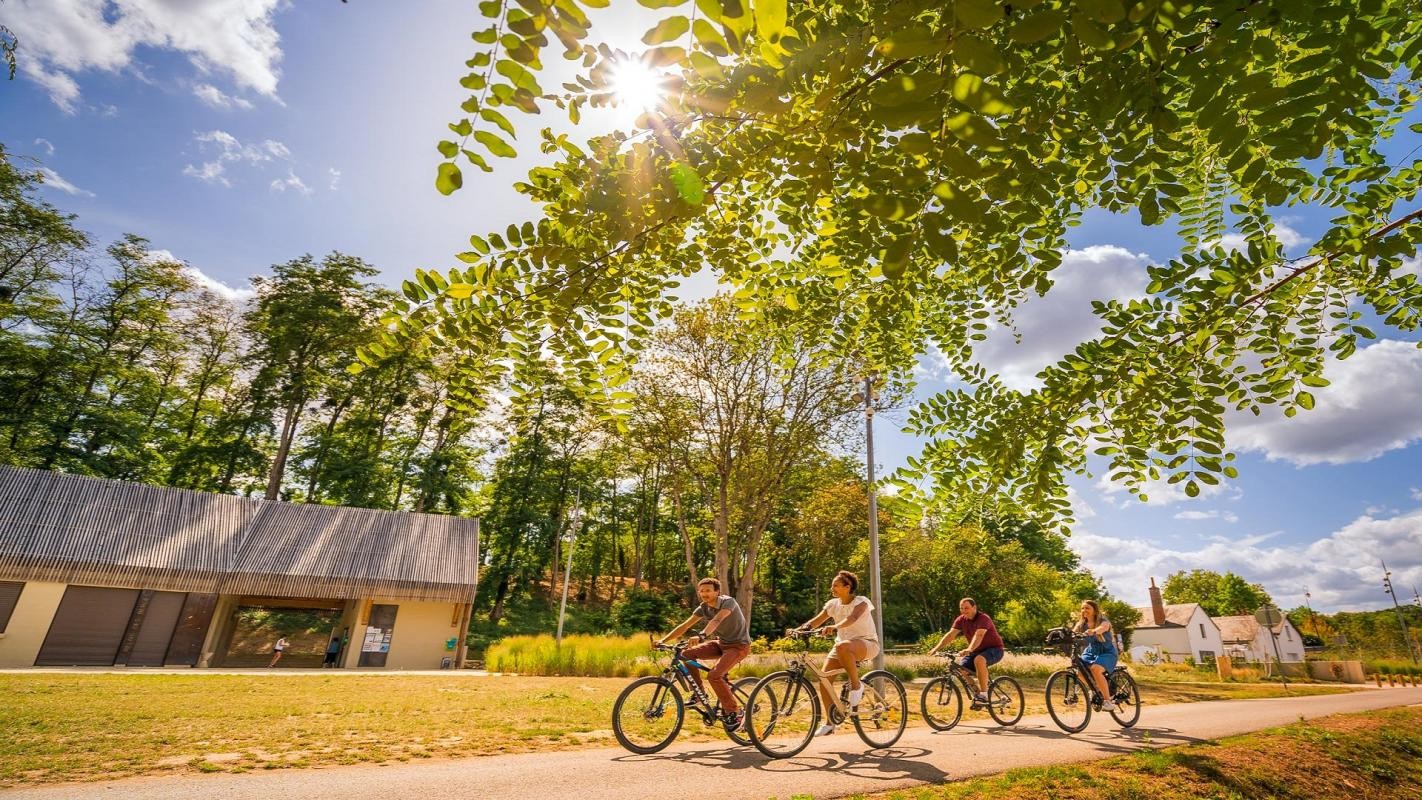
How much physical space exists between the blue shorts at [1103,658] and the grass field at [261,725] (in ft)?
10.6

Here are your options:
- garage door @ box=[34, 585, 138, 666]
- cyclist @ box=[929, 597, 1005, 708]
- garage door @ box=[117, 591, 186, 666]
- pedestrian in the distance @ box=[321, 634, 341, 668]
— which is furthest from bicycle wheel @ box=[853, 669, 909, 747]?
garage door @ box=[34, 585, 138, 666]

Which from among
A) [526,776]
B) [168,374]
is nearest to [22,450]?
[168,374]

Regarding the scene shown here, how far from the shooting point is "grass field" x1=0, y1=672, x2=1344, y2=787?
5.54 m

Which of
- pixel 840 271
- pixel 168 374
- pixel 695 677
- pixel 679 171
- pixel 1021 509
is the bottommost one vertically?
pixel 695 677

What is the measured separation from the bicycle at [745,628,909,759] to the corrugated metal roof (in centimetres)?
2043

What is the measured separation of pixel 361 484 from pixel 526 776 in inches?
1293

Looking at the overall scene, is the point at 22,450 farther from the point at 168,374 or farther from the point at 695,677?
the point at 695,677

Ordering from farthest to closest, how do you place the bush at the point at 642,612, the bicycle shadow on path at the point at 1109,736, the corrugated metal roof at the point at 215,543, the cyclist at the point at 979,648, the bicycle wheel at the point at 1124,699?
the bush at the point at 642,612, the corrugated metal roof at the point at 215,543, the bicycle wheel at the point at 1124,699, the cyclist at the point at 979,648, the bicycle shadow on path at the point at 1109,736

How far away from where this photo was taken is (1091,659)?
8.85m

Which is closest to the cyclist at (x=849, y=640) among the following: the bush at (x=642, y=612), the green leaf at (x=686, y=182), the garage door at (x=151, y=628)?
the green leaf at (x=686, y=182)

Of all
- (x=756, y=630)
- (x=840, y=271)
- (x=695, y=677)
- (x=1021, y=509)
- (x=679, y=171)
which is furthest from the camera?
(x=756, y=630)

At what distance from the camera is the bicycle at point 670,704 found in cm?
670

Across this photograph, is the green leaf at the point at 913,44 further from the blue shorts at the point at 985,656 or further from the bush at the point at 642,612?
the bush at the point at 642,612

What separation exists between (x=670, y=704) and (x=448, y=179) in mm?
6657
